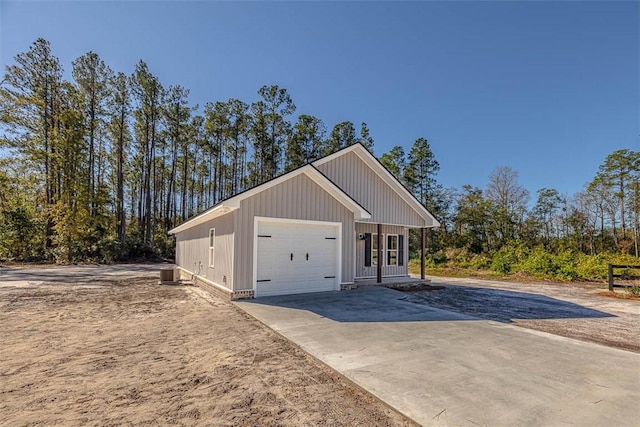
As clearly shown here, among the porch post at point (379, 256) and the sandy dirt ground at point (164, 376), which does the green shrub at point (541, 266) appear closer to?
the porch post at point (379, 256)

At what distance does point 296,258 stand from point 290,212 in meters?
1.42

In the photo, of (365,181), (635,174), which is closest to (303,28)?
(365,181)

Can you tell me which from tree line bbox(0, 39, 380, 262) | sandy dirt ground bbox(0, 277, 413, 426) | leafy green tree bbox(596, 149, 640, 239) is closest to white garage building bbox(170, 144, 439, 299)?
sandy dirt ground bbox(0, 277, 413, 426)

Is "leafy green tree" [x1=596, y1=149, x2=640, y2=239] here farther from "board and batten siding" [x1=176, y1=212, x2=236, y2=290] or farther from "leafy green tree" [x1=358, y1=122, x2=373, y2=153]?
"board and batten siding" [x1=176, y1=212, x2=236, y2=290]

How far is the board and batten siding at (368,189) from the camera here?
1135 cm

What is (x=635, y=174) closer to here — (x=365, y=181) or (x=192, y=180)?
(x=365, y=181)

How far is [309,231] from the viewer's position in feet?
31.0

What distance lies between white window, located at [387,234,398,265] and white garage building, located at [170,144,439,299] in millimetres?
41

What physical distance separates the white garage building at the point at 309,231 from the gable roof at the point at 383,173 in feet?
0.13

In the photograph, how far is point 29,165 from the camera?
21.4m

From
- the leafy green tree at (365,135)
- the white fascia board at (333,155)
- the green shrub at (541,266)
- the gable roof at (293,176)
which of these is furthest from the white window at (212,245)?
the leafy green tree at (365,135)

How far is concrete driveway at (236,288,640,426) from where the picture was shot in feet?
9.14

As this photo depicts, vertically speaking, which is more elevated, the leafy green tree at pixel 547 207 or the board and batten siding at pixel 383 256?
the leafy green tree at pixel 547 207

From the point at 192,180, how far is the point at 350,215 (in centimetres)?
2810
